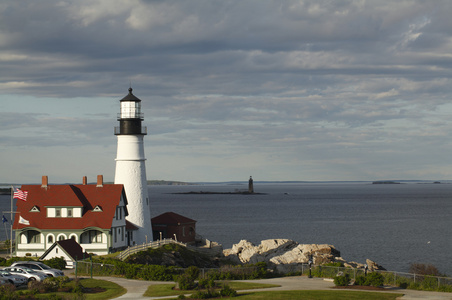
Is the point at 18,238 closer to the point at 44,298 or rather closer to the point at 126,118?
the point at 126,118

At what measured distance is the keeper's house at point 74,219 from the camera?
5244 cm

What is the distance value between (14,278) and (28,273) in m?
1.20

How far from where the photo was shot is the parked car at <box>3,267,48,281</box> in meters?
35.5

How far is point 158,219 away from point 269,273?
81.5 ft

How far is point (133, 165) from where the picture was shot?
185 feet

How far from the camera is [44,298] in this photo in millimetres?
30062

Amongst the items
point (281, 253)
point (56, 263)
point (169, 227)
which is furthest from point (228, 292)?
point (169, 227)

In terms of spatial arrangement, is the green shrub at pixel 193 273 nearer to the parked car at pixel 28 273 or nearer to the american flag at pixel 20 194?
the parked car at pixel 28 273

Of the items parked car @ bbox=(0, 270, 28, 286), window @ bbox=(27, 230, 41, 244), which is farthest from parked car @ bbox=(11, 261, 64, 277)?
window @ bbox=(27, 230, 41, 244)

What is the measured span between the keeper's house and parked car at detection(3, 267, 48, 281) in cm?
1570

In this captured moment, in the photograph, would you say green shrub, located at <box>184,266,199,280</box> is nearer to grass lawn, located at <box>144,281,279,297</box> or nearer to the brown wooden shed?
grass lawn, located at <box>144,281,279,297</box>

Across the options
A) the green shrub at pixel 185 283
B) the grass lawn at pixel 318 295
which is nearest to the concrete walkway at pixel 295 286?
the grass lawn at pixel 318 295

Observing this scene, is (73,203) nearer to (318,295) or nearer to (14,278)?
(14,278)

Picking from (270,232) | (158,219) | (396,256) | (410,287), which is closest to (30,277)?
(410,287)
